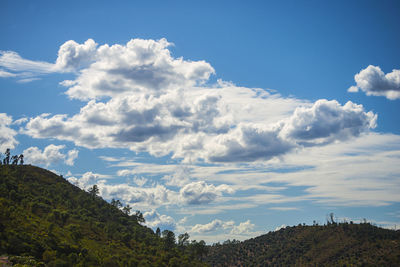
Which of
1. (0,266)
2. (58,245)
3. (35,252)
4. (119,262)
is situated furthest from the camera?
(119,262)

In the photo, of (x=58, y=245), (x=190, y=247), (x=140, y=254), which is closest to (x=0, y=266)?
(x=58, y=245)

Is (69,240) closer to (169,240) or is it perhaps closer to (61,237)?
(61,237)

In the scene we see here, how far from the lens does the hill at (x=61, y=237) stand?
245 feet

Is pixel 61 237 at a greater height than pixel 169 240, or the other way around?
pixel 61 237

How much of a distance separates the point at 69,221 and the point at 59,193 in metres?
54.6

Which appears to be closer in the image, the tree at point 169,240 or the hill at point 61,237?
the hill at point 61,237

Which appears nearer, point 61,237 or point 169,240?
point 61,237

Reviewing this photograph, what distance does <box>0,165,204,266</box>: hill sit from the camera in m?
74.6

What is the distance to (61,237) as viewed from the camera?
101375mm

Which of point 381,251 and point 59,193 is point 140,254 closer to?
point 59,193

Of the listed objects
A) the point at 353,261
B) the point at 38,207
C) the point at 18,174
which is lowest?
the point at 353,261

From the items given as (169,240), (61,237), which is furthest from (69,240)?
(169,240)

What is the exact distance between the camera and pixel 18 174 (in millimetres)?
197250

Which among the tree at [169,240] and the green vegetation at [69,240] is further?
the tree at [169,240]
